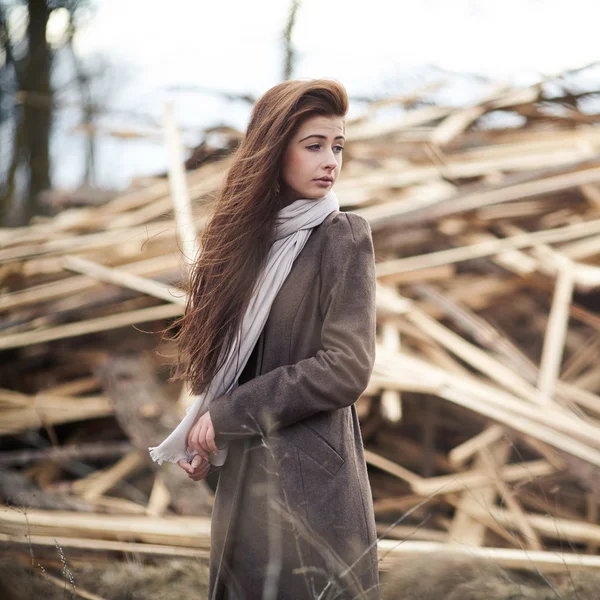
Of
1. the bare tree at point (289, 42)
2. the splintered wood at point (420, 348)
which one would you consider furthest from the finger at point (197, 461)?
the bare tree at point (289, 42)

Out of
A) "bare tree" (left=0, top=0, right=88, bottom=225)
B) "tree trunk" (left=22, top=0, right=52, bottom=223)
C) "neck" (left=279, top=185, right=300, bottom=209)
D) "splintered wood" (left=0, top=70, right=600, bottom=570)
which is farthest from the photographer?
"tree trunk" (left=22, top=0, right=52, bottom=223)

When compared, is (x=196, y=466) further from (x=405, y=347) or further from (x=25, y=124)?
(x=25, y=124)

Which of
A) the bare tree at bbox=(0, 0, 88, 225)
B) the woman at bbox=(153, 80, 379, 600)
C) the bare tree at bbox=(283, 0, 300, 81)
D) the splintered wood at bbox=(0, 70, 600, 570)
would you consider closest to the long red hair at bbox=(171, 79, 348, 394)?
the woman at bbox=(153, 80, 379, 600)

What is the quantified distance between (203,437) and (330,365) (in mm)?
397

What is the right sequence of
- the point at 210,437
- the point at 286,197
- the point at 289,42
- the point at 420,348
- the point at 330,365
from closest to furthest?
the point at 330,365
the point at 210,437
the point at 286,197
the point at 420,348
the point at 289,42

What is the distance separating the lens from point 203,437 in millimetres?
1697

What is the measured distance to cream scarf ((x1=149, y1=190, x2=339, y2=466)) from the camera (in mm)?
1718

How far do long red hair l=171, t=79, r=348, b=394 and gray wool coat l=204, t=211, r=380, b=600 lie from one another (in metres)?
0.11

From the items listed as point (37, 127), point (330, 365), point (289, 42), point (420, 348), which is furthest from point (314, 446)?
point (37, 127)

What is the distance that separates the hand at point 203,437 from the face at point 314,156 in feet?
2.15

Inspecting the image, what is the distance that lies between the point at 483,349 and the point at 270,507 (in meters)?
3.04

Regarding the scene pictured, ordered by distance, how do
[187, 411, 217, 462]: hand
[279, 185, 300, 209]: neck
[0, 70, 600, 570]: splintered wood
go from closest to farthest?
[187, 411, 217, 462]: hand → [279, 185, 300, 209]: neck → [0, 70, 600, 570]: splintered wood

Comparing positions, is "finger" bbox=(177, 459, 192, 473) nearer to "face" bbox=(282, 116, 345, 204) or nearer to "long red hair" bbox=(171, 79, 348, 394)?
"long red hair" bbox=(171, 79, 348, 394)

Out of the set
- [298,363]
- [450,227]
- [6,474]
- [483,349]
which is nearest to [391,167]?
[450,227]
